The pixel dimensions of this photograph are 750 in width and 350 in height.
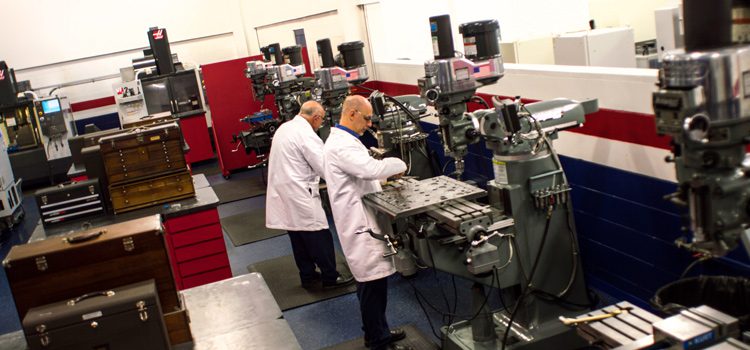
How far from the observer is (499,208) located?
4.07 meters

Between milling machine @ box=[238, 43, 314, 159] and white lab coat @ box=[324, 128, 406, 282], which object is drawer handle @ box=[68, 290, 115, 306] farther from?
milling machine @ box=[238, 43, 314, 159]

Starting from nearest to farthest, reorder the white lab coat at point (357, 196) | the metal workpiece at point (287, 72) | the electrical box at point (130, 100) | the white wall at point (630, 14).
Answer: the white lab coat at point (357, 196) → the white wall at point (630, 14) → the metal workpiece at point (287, 72) → the electrical box at point (130, 100)

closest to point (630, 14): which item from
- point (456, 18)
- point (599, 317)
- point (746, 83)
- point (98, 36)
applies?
point (456, 18)

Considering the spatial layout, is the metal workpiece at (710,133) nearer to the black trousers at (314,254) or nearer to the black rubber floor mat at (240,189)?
the black trousers at (314,254)

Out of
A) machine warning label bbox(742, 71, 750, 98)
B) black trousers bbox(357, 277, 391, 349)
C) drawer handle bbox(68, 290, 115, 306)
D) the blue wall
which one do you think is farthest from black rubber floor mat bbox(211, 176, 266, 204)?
machine warning label bbox(742, 71, 750, 98)

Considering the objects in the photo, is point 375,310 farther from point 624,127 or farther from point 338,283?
point 624,127

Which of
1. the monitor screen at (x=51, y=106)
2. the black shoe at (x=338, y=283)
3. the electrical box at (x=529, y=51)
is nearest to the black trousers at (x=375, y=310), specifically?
the black shoe at (x=338, y=283)

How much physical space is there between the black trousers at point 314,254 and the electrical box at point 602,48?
2.44 meters

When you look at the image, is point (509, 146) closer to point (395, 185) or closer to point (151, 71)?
point (395, 185)

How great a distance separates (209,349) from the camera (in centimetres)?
290

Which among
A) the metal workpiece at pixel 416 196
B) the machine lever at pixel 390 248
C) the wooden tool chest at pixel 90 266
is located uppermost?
the wooden tool chest at pixel 90 266

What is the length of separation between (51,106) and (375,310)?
333 inches

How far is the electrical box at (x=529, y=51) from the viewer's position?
21.6 feet

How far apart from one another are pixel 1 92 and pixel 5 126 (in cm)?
86
